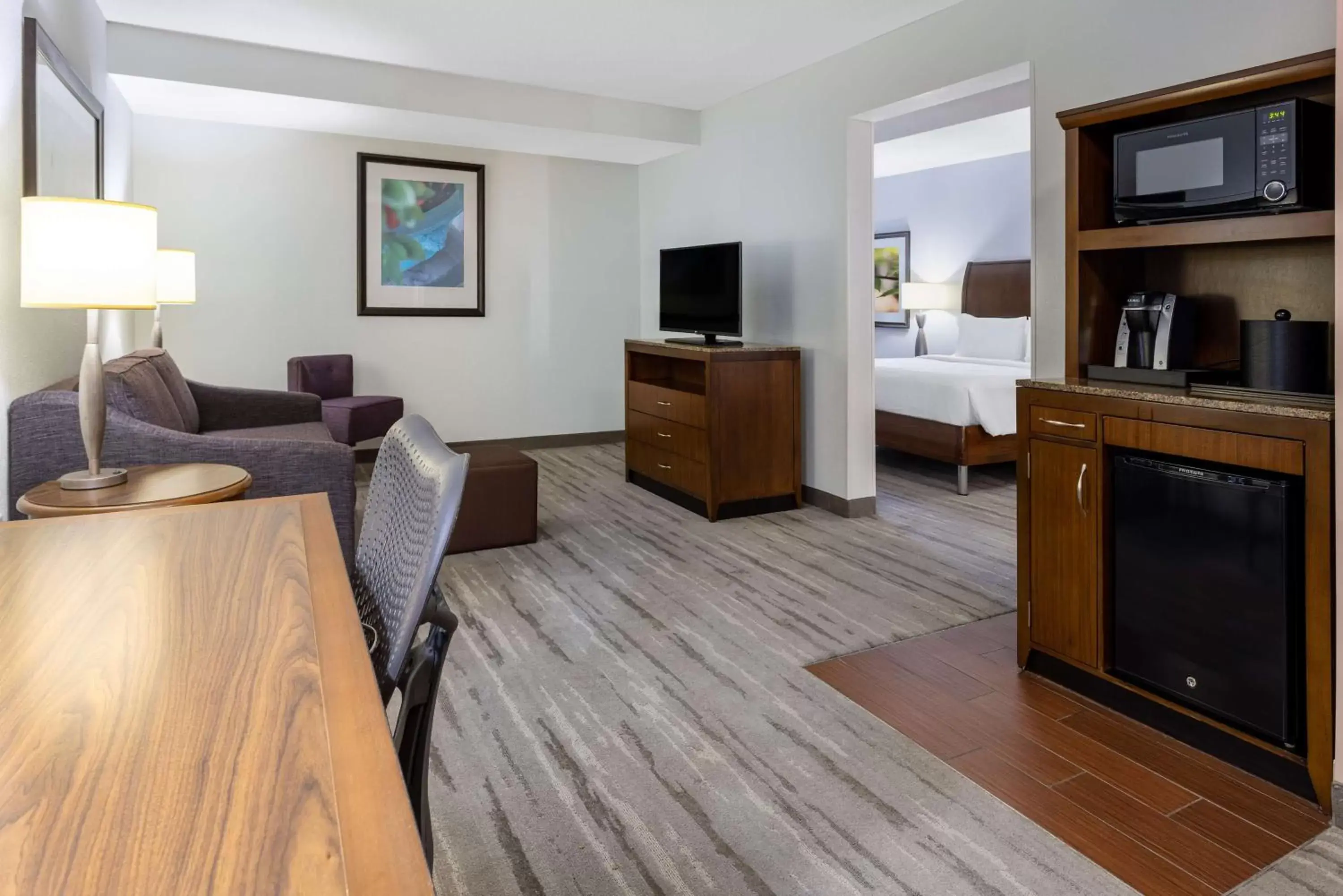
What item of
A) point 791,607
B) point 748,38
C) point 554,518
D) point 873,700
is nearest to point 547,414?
point 554,518

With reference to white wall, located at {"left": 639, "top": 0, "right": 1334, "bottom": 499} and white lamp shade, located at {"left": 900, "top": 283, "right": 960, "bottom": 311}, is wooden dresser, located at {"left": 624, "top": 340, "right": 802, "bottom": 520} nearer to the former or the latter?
white wall, located at {"left": 639, "top": 0, "right": 1334, "bottom": 499}

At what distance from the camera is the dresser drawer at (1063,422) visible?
6.51ft

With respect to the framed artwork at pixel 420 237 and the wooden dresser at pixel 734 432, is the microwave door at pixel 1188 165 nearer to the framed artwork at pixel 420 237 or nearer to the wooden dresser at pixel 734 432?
the wooden dresser at pixel 734 432

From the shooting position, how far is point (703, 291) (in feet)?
13.9

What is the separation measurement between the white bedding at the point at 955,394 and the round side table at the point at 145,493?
3.18 metres

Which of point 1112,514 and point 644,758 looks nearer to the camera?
point 644,758

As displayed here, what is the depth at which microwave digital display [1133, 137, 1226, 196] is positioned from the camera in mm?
1857

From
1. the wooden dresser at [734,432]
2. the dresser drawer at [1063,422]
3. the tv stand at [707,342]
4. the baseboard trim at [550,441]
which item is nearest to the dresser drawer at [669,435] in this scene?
the wooden dresser at [734,432]

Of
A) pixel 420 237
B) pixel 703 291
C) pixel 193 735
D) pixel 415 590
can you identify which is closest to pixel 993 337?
pixel 703 291

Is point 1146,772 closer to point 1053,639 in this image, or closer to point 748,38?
point 1053,639

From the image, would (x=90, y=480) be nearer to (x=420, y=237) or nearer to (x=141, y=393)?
(x=141, y=393)

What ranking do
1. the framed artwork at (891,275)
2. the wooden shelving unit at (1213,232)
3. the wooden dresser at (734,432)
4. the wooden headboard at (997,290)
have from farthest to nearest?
the framed artwork at (891,275)
the wooden headboard at (997,290)
the wooden dresser at (734,432)
the wooden shelving unit at (1213,232)

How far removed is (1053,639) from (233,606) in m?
1.87

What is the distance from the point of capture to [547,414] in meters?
5.65
